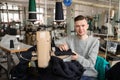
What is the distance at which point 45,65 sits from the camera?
3.34 feet

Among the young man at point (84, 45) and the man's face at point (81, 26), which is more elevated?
the man's face at point (81, 26)

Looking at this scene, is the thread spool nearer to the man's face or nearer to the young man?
the young man

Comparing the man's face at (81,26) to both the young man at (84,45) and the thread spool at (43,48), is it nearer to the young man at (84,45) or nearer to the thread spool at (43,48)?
the young man at (84,45)

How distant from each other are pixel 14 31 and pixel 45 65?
15.1 feet

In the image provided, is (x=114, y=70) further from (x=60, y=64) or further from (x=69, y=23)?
(x=69, y=23)

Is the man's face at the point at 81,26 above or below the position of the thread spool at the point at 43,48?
above

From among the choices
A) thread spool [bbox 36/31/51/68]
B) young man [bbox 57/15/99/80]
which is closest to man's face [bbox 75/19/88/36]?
young man [bbox 57/15/99/80]

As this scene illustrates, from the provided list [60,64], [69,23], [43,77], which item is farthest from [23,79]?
[69,23]

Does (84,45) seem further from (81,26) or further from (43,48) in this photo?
(43,48)

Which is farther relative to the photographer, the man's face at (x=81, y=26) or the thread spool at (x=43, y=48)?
the man's face at (x=81, y=26)

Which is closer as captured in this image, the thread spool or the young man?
the thread spool

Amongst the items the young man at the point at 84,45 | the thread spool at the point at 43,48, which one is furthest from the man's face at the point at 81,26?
the thread spool at the point at 43,48

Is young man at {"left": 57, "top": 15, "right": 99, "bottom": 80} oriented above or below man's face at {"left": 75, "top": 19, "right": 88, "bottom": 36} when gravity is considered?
below

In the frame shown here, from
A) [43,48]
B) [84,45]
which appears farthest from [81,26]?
[43,48]
